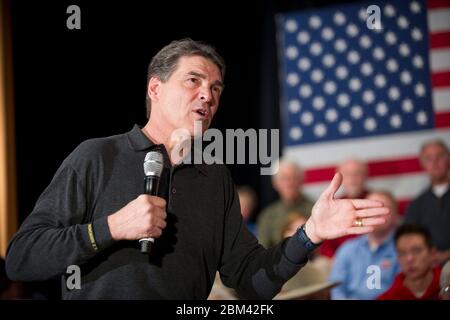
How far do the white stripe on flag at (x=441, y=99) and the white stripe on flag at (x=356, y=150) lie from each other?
0.30m

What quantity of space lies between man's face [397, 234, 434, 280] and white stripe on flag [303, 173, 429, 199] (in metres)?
2.27

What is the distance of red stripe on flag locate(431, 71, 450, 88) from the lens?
19.2ft

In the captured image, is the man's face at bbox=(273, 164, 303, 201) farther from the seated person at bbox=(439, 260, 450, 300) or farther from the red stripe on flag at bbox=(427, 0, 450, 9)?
the seated person at bbox=(439, 260, 450, 300)

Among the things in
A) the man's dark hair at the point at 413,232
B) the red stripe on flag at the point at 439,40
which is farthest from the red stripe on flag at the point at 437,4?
the man's dark hair at the point at 413,232

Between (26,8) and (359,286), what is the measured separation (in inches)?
96.0

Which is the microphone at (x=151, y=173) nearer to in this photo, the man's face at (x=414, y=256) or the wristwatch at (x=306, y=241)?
the wristwatch at (x=306, y=241)

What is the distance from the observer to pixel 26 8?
370 cm

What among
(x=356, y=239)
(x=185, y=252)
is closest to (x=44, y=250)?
(x=185, y=252)

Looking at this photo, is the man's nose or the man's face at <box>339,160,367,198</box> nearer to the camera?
the man's nose

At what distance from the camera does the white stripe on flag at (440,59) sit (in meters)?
5.84

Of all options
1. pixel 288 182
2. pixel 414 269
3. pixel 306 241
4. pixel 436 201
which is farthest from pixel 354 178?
pixel 306 241

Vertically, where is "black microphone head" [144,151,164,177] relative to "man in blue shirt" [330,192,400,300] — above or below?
above

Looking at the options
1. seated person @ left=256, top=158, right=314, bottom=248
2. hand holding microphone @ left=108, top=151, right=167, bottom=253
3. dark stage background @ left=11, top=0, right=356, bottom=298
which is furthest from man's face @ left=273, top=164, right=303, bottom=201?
hand holding microphone @ left=108, top=151, right=167, bottom=253
